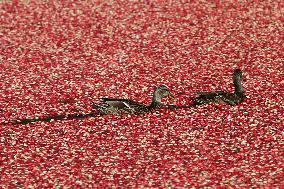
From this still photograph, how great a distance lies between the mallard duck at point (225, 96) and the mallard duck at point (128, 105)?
0.94m

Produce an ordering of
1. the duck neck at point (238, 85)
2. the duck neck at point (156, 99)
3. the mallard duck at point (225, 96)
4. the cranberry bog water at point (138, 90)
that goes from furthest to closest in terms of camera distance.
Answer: the duck neck at point (238, 85) < the mallard duck at point (225, 96) < the duck neck at point (156, 99) < the cranberry bog water at point (138, 90)

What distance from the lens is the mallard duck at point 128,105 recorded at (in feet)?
56.5

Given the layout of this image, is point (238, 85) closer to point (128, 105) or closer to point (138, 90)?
point (138, 90)

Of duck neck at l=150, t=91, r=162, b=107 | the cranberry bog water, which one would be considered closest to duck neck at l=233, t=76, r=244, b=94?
the cranberry bog water

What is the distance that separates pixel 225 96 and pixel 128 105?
258 centimetres

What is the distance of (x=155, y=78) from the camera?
20.7 m

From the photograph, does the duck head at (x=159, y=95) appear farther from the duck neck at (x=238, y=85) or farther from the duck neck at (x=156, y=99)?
the duck neck at (x=238, y=85)

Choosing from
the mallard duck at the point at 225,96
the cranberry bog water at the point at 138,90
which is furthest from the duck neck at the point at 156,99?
the mallard duck at the point at 225,96

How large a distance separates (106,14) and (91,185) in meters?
14.8

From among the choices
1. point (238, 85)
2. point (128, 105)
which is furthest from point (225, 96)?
point (128, 105)

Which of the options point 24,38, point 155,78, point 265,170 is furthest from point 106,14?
point 265,170

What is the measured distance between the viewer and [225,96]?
18.0 metres

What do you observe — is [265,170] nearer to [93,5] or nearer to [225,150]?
[225,150]

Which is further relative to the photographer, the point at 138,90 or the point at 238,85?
the point at 138,90
